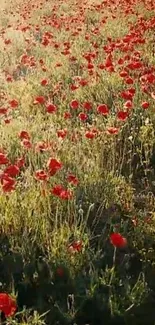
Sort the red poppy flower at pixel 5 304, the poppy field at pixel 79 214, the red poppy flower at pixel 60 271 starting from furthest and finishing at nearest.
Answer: the red poppy flower at pixel 60 271 → the poppy field at pixel 79 214 → the red poppy flower at pixel 5 304

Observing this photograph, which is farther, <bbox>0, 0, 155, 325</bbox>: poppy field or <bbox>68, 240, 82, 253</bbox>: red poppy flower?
<bbox>68, 240, 82, 253</bbox>: red poppy flower

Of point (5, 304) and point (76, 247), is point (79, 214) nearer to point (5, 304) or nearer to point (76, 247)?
point (76, 247)

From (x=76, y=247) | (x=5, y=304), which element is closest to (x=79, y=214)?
(x=76, y=247)

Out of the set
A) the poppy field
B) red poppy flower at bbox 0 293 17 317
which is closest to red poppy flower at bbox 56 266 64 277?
the poppy field

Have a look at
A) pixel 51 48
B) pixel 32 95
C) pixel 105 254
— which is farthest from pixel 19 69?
pixel 105 254

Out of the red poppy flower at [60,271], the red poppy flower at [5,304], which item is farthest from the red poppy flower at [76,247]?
the red poppy flower at [5,304]

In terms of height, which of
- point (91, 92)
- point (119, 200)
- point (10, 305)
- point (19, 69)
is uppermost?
point (19, 69)

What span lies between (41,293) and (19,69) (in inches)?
195

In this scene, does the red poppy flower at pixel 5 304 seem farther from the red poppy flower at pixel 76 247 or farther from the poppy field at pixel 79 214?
the red poppy flower at pixel 76 247

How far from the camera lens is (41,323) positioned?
2479 mm

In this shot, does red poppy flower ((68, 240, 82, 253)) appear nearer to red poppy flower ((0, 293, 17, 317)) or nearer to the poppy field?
the poppy field

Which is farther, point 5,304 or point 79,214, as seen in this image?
point 79,214

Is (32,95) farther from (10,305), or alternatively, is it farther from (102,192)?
(10,305)

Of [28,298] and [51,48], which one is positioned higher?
[51,48]
